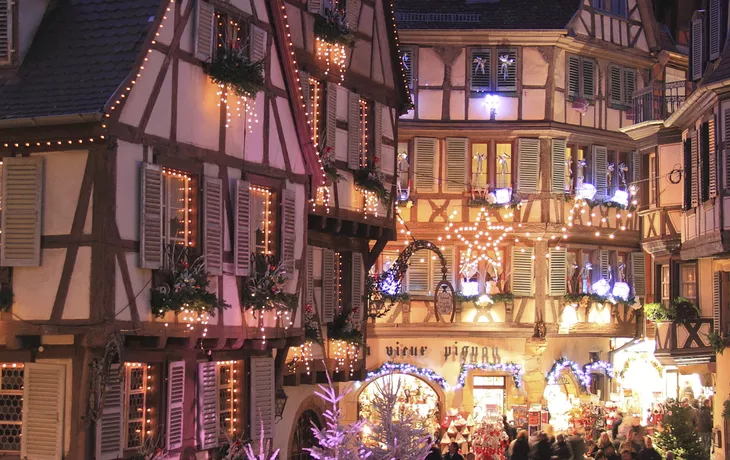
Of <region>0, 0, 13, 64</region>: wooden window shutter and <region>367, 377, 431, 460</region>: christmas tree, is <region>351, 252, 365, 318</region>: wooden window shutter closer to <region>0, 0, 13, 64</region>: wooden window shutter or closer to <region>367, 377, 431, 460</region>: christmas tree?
<region>367, 377, 431, 460</region>: christmas tree

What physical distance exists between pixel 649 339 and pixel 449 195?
6906mm

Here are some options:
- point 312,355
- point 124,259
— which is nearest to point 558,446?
point 312,355

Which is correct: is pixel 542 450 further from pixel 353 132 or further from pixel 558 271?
pixel 558 271

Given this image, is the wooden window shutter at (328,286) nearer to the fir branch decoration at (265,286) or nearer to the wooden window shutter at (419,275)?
the fir branch decoration at (265,286)

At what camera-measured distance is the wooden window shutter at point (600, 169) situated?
39.6 m

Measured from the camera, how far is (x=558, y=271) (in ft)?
127

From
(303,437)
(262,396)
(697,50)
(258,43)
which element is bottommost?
(303,437)

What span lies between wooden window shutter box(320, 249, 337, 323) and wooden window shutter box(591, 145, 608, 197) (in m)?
14.8

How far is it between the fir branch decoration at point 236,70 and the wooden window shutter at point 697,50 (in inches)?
523

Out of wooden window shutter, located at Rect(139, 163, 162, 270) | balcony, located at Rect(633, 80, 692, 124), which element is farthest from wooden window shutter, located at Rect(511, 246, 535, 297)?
wooden window shutter, located at Rect(139, 163, 162, 270)

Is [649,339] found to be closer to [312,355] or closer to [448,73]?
[448,73]

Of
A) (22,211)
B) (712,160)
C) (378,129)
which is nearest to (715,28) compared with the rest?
(712,160)

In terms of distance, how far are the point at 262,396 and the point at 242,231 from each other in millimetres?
3092

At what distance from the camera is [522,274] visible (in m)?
38.3
